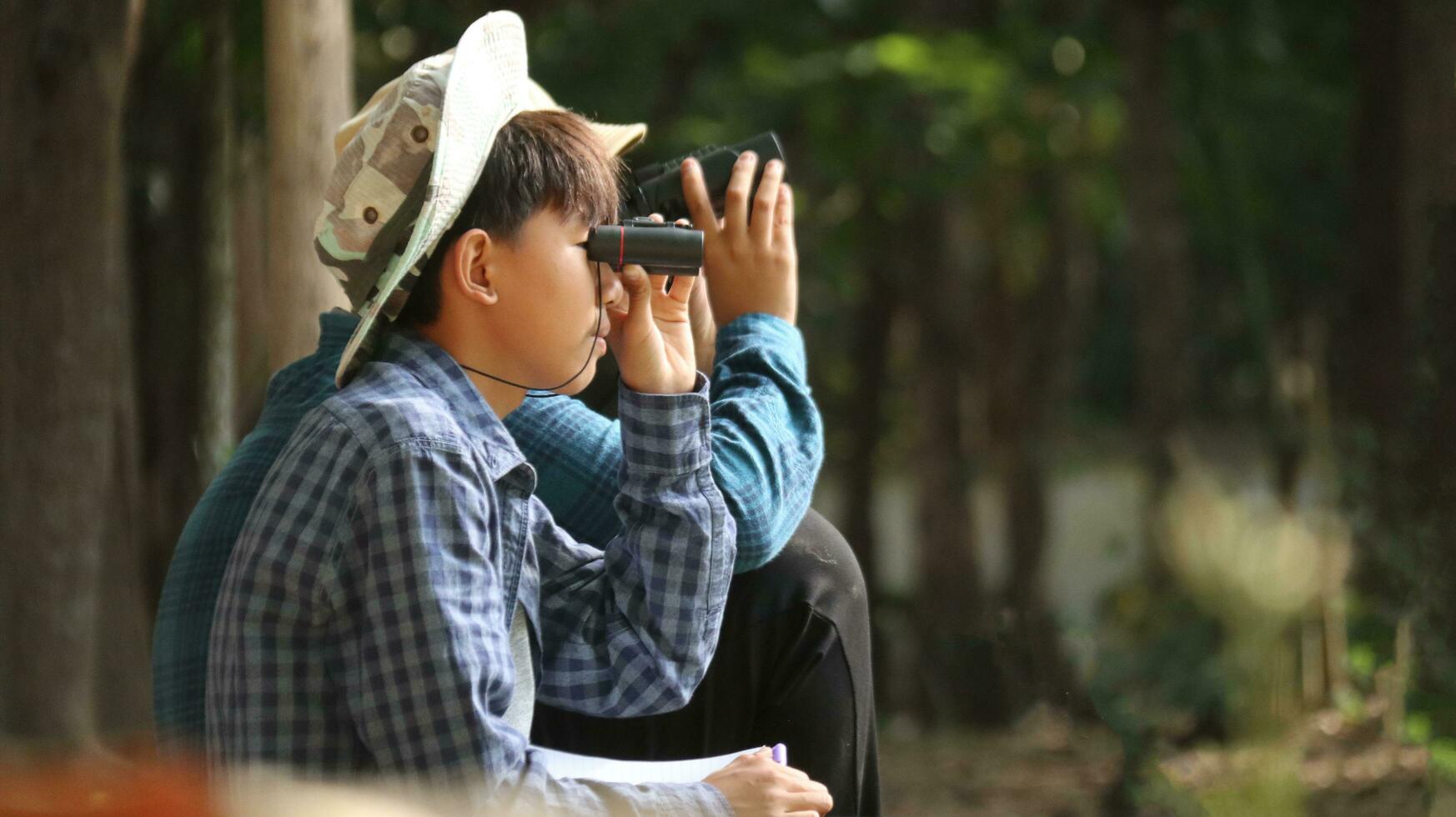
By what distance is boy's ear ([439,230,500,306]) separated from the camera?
1672mm

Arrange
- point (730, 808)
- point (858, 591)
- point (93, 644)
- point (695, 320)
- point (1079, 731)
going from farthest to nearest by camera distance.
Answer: point (1079, 731), point (93, 644), point (695, 320), point (858, 591), point (730, 808)

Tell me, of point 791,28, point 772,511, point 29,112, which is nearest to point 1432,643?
point 791,28

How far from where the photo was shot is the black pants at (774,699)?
1949 mm

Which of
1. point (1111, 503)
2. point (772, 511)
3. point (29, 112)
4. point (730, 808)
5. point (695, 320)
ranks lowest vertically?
point (1111, 503)

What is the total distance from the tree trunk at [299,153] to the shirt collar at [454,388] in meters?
1.36

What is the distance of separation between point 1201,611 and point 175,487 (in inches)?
152

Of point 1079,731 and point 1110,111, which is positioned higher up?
point 1110,111

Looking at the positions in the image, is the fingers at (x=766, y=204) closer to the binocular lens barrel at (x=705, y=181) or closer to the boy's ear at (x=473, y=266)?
the binocular lens barrel at (x=705, y=181)

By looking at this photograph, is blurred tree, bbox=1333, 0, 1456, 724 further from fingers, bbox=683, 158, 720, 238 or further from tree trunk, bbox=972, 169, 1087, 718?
fingers, bbox=683, 158, 720, 238

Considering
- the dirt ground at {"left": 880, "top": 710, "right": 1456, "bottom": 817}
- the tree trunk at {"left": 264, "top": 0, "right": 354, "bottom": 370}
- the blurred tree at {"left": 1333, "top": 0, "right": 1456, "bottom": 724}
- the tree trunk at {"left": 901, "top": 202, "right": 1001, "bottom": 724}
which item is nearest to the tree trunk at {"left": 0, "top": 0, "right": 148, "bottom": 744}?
the tree trunk at {"left": 264, "top": 0, "right": 354, "bottom": 370}

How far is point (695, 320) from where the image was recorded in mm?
2209

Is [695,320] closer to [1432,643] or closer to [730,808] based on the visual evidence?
[730,808]

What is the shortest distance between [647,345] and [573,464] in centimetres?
34

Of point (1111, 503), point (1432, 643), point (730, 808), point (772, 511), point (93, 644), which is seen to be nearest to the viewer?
point (730, 808)
